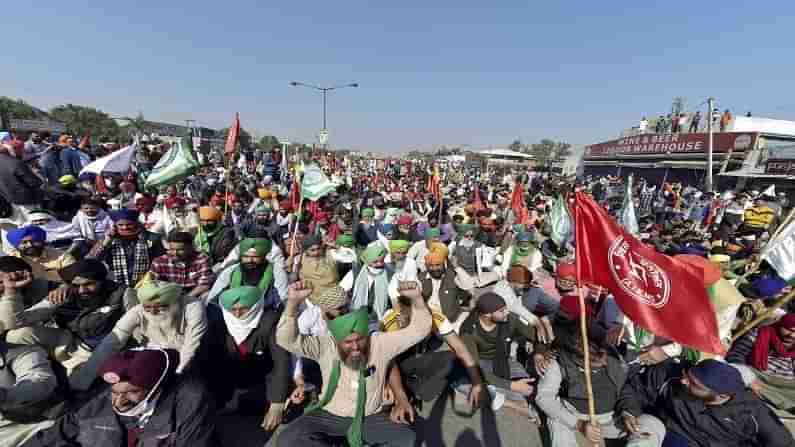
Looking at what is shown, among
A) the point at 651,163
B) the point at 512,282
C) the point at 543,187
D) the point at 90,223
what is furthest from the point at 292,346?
the point at 651,163

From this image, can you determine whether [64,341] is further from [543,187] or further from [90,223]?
[543,187]

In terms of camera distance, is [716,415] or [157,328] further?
[157,328]

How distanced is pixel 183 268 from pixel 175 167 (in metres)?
3.16

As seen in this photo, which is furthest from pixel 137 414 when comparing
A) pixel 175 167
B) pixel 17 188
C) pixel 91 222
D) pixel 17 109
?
pixel 17 109

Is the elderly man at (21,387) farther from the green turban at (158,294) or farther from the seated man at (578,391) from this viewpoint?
the seated man at (578,391)

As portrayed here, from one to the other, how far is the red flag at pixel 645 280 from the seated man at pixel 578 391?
609 millimetres

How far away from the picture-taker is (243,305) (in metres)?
2.77

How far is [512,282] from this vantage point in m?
4.08

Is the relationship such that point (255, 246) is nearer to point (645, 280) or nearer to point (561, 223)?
point (645, 280)

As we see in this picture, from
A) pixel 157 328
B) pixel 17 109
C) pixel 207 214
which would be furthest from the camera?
pixel 17 109

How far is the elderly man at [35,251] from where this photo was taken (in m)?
3.47

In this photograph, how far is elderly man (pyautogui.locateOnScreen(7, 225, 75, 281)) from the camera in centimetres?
347

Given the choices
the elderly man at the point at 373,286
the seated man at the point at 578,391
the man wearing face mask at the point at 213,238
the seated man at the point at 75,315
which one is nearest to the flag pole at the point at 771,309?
the seated man at the point at 578,391

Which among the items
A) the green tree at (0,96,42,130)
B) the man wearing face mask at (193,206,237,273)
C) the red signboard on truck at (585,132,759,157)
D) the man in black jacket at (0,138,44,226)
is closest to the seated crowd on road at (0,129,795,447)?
the man in black jacket at (0,138,44,226)
